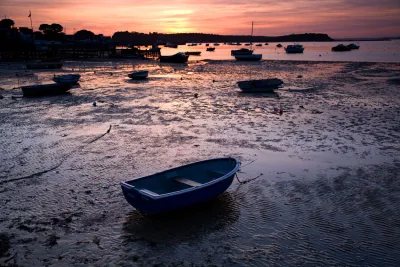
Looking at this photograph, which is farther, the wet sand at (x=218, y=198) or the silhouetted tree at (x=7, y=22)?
the silhouetted tree at (x=7, y=22)

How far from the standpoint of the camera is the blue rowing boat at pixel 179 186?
696cm

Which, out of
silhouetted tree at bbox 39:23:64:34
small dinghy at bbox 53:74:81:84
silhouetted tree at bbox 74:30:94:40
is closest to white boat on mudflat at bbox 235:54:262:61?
small dinghy at bbox 53:74:81:84

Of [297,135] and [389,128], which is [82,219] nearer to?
[297,135]

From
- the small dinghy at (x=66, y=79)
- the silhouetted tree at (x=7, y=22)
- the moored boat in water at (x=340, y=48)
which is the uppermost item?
the silhouetted tree at (x=7, y=22)

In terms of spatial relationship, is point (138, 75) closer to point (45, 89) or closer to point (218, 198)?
point (45, 89)

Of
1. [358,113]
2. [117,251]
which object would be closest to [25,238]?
→ [117,251]

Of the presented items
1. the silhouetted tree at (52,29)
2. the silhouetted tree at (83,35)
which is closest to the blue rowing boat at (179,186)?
the silhouetted tree at (52,29)

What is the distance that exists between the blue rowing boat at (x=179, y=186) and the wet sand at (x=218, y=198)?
47cm

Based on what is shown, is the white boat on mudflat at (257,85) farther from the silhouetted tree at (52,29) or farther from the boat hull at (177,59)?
the silhouetted tree at (52,29)

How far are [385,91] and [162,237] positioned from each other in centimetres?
2538

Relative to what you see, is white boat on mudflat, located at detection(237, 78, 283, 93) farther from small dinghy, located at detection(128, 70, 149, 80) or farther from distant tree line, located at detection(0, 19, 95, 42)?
distant tree line, located at detection(0, 19, 95, 42)

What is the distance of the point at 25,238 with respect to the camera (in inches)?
260

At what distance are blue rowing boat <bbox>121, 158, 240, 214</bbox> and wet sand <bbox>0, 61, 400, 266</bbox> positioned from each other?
0.47 meters

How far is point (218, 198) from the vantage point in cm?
843
